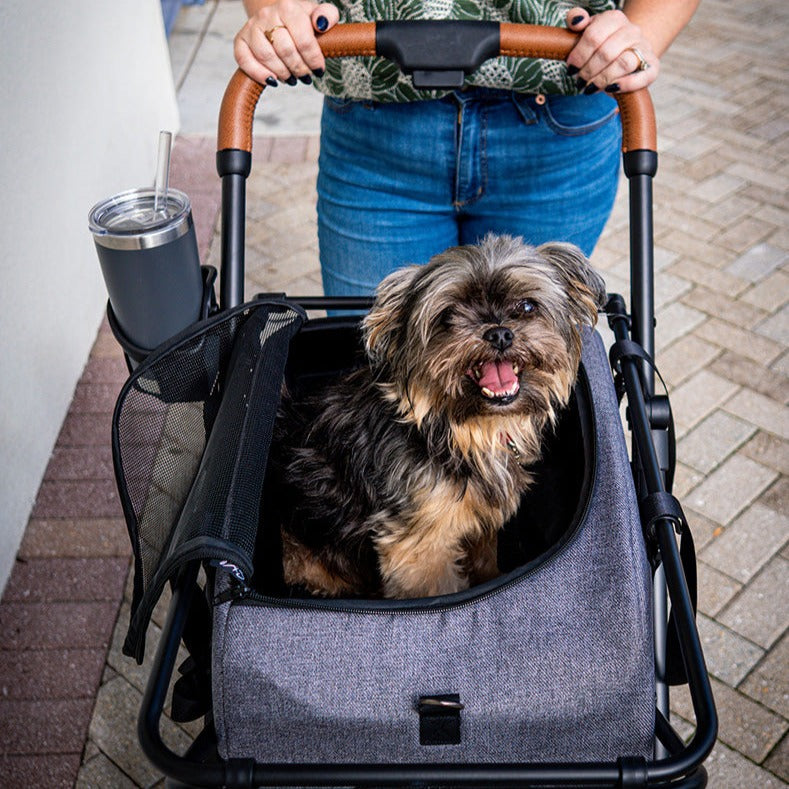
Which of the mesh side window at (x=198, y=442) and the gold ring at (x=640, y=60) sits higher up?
the gold ring at (x=640, y=60)

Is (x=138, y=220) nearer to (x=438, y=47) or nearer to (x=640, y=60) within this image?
(x=438, y=47)

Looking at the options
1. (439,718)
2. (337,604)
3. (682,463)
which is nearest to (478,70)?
(337,604)

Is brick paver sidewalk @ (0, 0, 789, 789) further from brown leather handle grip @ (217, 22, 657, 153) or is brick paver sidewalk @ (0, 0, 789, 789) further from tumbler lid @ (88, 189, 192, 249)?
brown leather handle grip @ (217, 22, 657, 153)

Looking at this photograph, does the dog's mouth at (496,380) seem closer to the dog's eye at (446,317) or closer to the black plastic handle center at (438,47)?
the dog's eye at (446,317)

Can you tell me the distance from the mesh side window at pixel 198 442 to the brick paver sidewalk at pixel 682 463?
118 centimetres

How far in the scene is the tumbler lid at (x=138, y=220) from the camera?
6.00 ft

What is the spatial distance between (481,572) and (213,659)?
Result: 119 centimetres

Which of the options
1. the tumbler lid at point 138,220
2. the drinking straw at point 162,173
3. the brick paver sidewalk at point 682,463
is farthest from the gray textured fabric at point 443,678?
the brick paver sidewalk at point 682,463

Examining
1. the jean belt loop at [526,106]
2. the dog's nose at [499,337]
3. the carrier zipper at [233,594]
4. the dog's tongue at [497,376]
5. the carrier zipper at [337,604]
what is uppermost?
the jean belt loop at [526,106]

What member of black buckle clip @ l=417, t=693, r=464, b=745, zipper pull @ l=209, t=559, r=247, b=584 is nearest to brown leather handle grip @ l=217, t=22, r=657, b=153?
zipper pull @ l=209, t=559, r=247, b=584

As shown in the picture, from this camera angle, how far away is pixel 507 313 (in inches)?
71.3

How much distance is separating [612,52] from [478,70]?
1.19 ft

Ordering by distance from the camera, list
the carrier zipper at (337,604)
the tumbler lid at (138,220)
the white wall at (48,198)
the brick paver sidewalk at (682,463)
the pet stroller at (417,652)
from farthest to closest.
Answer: the white wall at (48,198), the brick paver sidewalk at (682,463), the tumbler lid at (138,220), the carrier zipper at (337,604), the pet stroller at (417,652)

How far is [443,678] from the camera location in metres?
1.23
